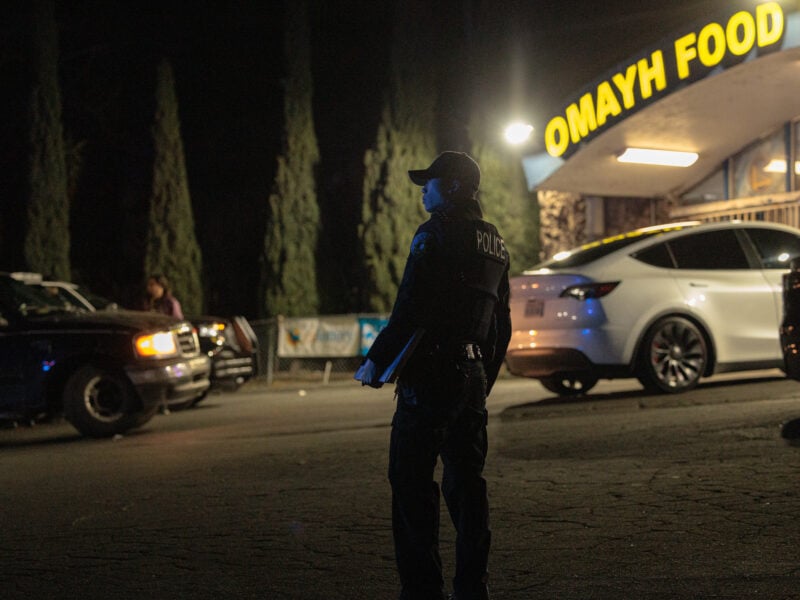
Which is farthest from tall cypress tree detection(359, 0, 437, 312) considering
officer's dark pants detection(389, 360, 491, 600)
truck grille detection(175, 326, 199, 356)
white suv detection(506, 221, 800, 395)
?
officer's dark pants detection(389, 360, 491, 600)

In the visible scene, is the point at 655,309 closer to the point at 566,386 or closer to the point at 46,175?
the point at 566,386

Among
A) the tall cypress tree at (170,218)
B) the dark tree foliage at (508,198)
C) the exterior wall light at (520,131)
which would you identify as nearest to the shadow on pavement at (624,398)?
the exterior wall light at (520,131)

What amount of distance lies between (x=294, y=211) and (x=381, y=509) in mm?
16604

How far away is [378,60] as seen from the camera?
28.7 metres

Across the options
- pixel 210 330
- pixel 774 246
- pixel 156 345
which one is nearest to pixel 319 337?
pixel 210 330

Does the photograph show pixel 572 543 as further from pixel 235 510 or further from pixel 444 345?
pixel 235 510

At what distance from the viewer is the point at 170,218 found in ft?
76.4

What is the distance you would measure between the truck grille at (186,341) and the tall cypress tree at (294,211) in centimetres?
1041

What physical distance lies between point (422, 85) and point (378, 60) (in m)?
6.94

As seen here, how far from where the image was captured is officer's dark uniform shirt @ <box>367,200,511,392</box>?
13.1 ft

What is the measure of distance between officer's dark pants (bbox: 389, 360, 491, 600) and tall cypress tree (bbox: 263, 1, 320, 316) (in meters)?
17.9

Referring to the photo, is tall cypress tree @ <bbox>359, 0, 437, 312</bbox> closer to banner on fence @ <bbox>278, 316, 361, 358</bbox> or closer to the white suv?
banner on fence @ <bbox>278, 316, 361, 358</bbox>

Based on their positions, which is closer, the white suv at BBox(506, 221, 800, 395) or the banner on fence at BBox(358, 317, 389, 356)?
the white suv at BBox(506, 221, 800, 395)

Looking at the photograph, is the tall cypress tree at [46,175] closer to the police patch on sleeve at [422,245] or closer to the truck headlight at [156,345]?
the truck headlight at [156,345]
